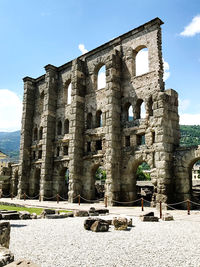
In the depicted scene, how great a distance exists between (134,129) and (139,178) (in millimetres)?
42946

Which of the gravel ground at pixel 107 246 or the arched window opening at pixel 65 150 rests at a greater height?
the arched window opening at pixel 65 150

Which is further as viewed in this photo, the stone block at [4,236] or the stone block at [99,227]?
the stone block at [99,227]

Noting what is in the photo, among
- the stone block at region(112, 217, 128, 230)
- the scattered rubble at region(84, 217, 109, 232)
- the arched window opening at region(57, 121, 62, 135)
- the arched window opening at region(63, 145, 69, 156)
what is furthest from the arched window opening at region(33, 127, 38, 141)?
the stone block at region(112, 217, 128, 230)

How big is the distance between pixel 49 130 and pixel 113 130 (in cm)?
785

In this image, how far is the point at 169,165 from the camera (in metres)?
15.5

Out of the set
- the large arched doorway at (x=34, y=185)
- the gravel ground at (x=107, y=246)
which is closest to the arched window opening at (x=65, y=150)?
the large arched doorway at (x=34, y=185)

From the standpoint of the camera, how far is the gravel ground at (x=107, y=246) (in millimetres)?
4633

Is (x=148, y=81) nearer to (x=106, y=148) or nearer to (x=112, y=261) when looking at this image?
(x=106, y=148)

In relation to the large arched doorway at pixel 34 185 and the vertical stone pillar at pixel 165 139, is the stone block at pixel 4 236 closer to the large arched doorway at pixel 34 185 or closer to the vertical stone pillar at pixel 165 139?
the vertical stone pillar at pixel 165 139

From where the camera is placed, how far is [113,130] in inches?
717

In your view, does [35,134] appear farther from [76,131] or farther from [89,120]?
[89,120]

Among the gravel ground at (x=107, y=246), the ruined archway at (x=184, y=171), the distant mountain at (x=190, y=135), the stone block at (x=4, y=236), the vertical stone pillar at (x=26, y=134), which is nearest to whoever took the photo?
the gravel ground at (x=107, y=246)

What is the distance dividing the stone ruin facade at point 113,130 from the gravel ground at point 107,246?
7669mm

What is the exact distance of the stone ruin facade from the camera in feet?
51.3
